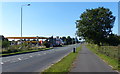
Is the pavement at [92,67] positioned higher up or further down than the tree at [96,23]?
further down

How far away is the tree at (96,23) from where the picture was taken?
43.8 m

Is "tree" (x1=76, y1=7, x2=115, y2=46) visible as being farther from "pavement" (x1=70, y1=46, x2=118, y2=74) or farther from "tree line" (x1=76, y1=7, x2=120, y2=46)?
"pavement" (x1=70, y1=46, x2=118, y2=74)

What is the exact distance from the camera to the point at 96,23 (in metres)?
43.4

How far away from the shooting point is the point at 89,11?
148 ft

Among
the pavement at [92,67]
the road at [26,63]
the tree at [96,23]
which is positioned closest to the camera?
the pavement at [92,67]

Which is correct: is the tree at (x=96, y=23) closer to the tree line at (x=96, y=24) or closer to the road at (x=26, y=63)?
the tree line at (x=96, y=24)

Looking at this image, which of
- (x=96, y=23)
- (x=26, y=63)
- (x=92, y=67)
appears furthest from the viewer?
(x=96, y=23)

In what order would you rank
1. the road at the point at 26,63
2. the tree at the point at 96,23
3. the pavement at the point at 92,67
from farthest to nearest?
the tree at the point at 96,23 → the road at the point at 26,63 → the pavement at the point at 92,67

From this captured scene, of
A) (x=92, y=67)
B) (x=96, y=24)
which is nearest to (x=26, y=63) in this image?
(x=92, y=67)

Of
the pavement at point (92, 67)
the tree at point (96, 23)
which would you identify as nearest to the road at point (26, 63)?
the pavement at point (92, 67)

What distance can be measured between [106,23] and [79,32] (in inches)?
205

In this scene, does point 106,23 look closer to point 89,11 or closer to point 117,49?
point 89,11

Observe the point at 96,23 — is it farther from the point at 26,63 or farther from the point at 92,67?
the point at 92,67

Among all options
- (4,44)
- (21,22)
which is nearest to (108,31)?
(21,22)
